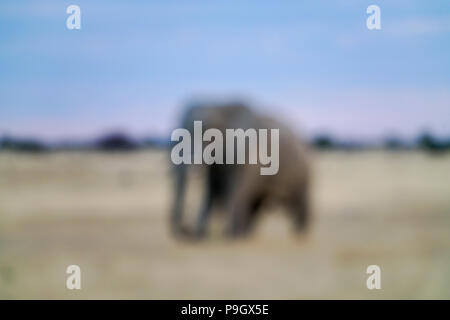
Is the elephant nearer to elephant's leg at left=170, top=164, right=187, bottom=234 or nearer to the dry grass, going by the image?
elephant's leg at left=170, top=164, right=187, bottom=234

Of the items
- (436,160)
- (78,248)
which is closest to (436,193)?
(436,160)

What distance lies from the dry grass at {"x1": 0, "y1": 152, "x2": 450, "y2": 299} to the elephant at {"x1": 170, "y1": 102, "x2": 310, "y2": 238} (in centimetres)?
10

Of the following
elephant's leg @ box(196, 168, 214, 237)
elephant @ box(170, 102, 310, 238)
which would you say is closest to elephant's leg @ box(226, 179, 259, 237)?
elephant @ box(170, 102, 310, 238)

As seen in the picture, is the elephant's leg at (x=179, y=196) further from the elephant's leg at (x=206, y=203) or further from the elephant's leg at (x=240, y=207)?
the elephant's leg at (x=240, y=207)

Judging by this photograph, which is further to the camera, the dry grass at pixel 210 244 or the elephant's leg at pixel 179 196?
the elephant's leg at pixel 179 196

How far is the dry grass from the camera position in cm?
265

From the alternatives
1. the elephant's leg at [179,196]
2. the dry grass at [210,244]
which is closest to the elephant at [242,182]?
the elephant's leg at [179,196]

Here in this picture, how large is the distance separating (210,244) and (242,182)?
339mm

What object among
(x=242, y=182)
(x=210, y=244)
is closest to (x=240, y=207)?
(x=242, y=182)

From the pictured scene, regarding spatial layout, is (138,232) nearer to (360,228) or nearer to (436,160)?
(360,228)

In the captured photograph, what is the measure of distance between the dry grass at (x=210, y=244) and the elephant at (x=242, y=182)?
103mm

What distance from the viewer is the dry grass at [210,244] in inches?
104

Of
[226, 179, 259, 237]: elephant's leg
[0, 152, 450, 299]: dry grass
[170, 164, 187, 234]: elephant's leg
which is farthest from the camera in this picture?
[170, 164, 187, 234]: elephant's leg

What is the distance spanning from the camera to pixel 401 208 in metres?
4.04
